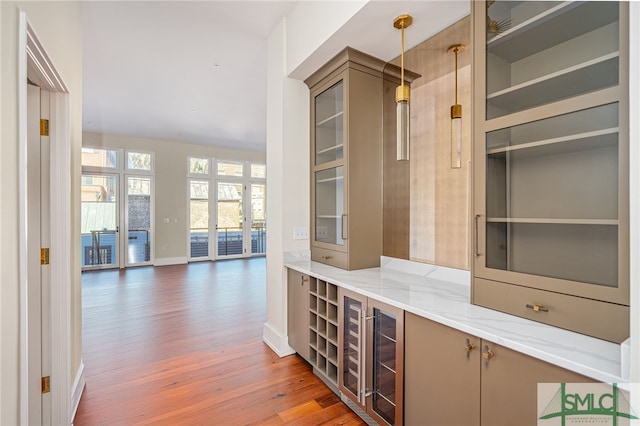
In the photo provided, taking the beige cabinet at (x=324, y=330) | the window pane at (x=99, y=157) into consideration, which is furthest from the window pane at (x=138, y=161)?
the beige cabinet at (x=324, y=330)

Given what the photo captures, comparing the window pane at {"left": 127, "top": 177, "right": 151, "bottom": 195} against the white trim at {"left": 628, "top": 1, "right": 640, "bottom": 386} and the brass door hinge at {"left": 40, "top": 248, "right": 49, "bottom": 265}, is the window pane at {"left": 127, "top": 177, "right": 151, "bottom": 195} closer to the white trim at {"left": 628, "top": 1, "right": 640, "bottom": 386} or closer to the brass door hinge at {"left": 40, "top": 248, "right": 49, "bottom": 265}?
the brass door hinge at {"left": 40, "top": 248, "right": 49, "bottom": 265}

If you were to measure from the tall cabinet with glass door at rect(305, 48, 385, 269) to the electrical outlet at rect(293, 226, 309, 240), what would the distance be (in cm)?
20

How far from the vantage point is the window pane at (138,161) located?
7527 millimetres

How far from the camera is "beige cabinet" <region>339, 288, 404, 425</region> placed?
1.75 meters

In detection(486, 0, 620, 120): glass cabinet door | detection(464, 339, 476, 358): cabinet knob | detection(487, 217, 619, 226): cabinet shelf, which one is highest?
detection(486, 0, 620, 120): glass cabinet door

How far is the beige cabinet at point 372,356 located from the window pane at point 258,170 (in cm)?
751

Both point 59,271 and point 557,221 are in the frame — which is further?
point 59,271

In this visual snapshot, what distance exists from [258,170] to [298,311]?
7.06 meters

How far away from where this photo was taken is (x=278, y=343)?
3004 mm

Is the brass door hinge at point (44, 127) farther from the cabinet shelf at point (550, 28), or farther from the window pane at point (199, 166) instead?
the window pane at point (199, 166)

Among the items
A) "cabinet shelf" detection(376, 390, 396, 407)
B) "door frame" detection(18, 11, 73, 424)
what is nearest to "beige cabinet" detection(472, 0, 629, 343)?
"cabinet shelf" detection(376, 390, 396, 407)

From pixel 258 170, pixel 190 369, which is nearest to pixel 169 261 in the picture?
pixel 258 170

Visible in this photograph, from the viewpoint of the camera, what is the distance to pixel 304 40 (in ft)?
8.50

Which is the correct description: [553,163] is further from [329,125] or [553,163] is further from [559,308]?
[329,125]
